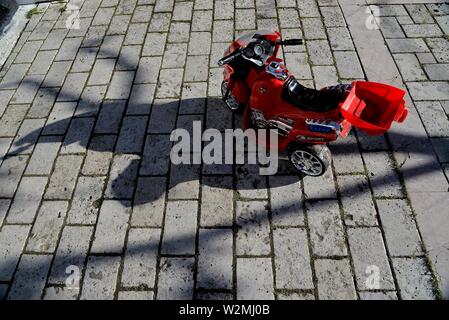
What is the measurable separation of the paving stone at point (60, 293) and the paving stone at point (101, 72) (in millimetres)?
2824

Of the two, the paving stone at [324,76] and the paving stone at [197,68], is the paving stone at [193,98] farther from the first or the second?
the paving stone at [324,76]

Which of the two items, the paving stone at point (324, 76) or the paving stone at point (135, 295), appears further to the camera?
the paving stone at point (324, 76)

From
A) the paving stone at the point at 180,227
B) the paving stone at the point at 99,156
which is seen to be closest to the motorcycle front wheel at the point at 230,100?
the paving stone at the point at 180,227

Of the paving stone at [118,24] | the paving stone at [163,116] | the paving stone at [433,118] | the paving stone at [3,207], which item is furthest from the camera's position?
the paving stone at [118,24]

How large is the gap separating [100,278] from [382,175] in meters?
2.94

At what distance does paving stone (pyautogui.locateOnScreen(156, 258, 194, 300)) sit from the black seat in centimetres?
175

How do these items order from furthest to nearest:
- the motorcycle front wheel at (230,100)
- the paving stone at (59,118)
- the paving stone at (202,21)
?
the paving stone at (202,21), the paving stone at (59,118), the motorcycle front wheel at (230,100)

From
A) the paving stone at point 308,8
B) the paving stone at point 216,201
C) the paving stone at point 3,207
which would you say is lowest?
the paving stone at point 216,201

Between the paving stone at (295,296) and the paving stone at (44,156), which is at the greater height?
the paving stone at (44,156)

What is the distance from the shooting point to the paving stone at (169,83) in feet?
16.4

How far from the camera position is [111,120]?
4758mm
